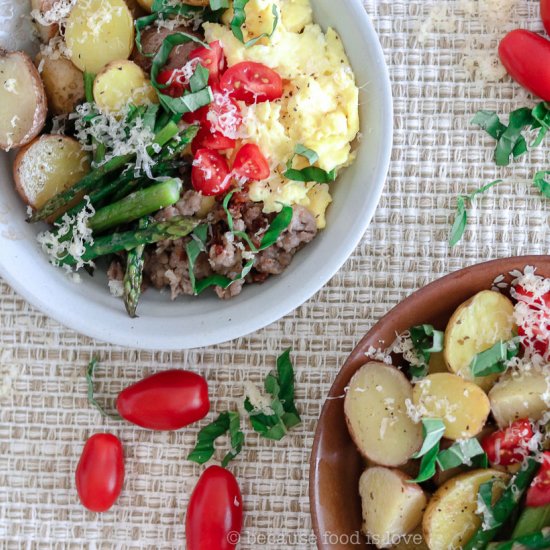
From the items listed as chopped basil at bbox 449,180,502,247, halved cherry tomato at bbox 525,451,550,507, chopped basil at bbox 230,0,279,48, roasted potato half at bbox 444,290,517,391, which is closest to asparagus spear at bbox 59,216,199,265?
chopped basil at bbox 230,0,279,48

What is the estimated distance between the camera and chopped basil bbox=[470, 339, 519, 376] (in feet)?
6.59

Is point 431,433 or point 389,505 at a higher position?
point 431,433

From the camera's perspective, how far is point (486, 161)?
2498mm

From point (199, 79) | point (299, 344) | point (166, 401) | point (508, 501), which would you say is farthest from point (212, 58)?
point (508, 501)

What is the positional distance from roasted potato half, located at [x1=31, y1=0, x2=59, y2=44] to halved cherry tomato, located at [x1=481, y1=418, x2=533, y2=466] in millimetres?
1631

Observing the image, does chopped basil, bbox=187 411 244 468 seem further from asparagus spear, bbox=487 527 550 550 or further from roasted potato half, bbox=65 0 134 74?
roasted potato half, bbox=65 0 134 74

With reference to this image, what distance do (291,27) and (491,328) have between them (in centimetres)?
100

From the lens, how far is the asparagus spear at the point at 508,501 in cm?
192

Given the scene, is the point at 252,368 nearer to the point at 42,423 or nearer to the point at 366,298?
the point at 366,298

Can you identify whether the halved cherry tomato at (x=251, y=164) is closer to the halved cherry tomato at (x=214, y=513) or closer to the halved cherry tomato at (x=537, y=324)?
the halved cherry tomato at (x=537, y=324)

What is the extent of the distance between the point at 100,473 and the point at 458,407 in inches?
43.9

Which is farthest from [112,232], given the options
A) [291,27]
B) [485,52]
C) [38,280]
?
[485,52]

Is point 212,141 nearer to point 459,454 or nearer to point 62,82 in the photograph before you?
point 62,82

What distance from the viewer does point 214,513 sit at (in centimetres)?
236
